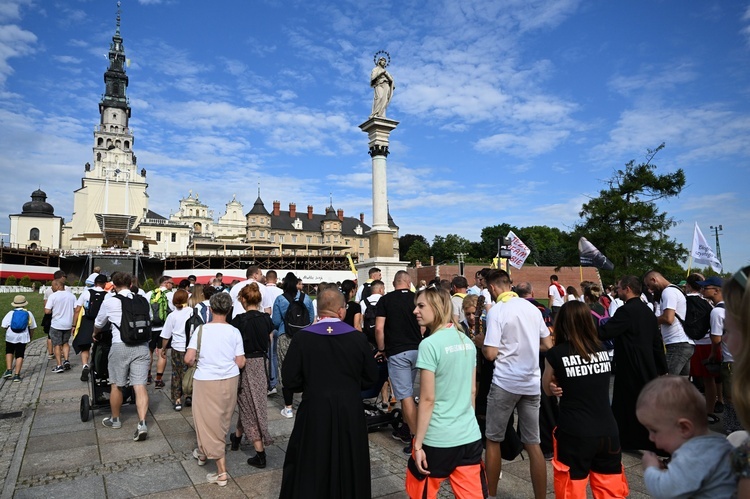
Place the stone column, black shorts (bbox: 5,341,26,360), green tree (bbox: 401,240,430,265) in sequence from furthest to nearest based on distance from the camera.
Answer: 1. green tree (bbox: 401,240,430,265)
2. the stone column
3. black shorts (bbox: 5,341,26,360)

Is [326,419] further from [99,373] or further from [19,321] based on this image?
[19,321]

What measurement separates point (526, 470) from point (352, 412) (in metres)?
2.73

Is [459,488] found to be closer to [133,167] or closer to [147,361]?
[147,361]

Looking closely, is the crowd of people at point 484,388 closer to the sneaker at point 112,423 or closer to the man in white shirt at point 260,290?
the sneaker at point 112,423

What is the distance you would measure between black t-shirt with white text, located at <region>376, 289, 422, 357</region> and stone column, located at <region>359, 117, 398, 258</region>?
12768mm

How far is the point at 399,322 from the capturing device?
5.82 meters

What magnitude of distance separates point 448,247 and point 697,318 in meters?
90.2

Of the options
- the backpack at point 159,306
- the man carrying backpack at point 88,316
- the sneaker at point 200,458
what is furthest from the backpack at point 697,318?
the man carrying backpack at point 88,316

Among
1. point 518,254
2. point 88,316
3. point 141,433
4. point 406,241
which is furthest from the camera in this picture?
point 406,241

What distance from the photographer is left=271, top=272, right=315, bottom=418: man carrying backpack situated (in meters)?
8.12

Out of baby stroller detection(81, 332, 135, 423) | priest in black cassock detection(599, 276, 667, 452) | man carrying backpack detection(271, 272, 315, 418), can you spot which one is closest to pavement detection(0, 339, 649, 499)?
baby stroller detection(81, 332, 135, 423)

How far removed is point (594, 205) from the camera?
99.2 ft

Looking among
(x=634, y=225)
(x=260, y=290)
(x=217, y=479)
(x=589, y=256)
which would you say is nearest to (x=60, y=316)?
(x=260, y=290)

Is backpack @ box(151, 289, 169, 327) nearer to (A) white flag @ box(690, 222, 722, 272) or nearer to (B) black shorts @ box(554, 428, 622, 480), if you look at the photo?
(B) black shorts @ box(554, 428, 622, 480)
